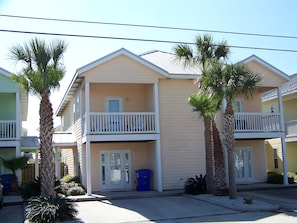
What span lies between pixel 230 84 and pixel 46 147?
25.1ft

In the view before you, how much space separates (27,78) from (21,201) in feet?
20.1

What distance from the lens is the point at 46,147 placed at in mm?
14320

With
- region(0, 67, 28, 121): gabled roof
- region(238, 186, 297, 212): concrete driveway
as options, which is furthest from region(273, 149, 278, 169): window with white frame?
region(0, 67, 28, 121): gabled roof

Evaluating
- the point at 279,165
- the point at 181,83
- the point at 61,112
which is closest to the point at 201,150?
the point at 181,83

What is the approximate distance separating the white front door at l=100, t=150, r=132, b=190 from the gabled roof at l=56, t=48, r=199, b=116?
4.33 meters

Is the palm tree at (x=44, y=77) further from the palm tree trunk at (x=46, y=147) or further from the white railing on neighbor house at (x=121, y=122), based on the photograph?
the white railing on neighbor house at (x=121, y=122)

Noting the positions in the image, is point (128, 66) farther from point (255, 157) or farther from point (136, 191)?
point (255, 157)

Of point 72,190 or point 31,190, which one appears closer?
point 31,190

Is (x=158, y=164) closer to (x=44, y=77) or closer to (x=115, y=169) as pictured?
(x=115, y=169)

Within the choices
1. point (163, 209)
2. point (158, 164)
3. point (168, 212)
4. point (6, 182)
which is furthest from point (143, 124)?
point (6, 182)

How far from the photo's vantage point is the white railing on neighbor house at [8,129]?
22188 millimetres

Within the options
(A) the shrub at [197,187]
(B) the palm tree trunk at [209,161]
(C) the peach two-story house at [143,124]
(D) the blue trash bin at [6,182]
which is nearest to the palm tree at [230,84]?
(B) the palm tree trunk at [209,161]

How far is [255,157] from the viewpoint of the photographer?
2469 centimetres

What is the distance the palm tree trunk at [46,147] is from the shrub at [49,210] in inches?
26.2
